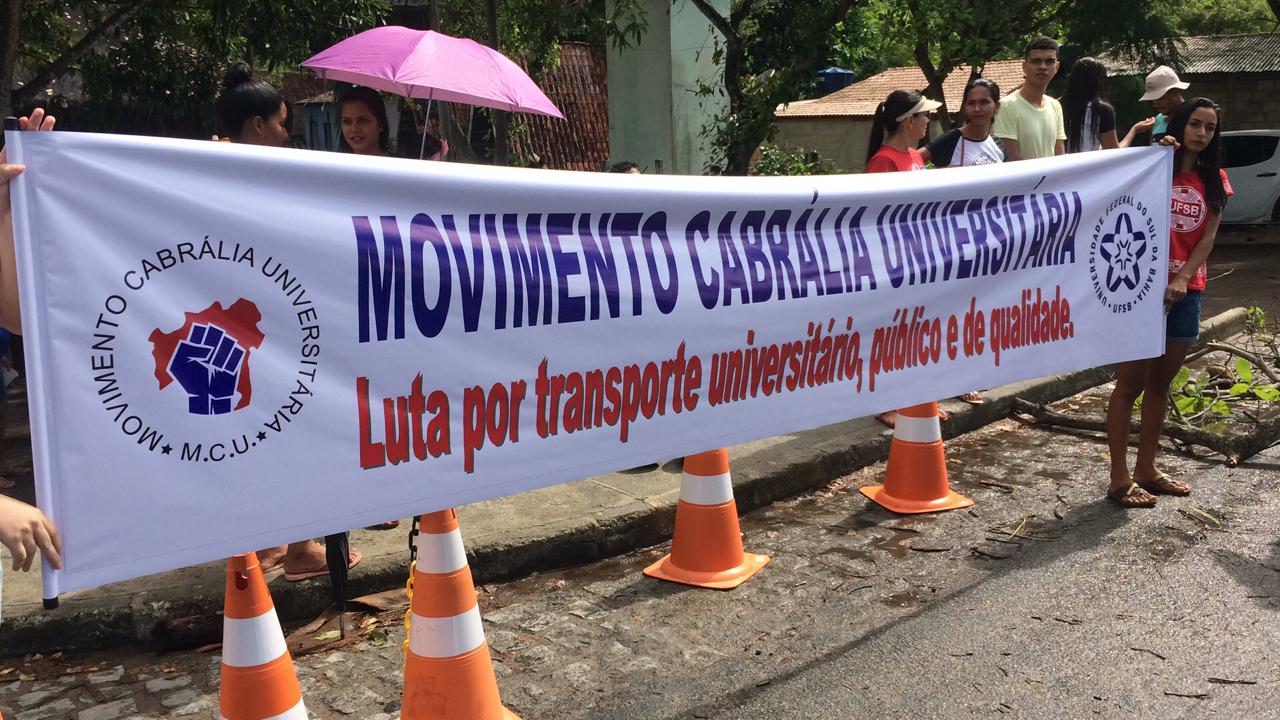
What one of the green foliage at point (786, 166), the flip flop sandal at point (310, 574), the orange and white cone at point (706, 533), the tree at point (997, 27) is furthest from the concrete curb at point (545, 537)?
the green foliage at point (786, 166)

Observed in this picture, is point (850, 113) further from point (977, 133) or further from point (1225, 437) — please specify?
point (1225, 437)

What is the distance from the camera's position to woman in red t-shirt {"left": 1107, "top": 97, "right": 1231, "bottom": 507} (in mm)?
5402

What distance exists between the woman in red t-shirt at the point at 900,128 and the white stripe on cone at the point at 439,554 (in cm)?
328

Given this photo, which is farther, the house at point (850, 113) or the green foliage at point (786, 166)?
the house at point (850, 113)

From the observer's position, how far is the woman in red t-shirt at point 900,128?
595 cm

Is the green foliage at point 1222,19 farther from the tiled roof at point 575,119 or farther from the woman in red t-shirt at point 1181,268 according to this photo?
the woman in red t-shirt at point 1181,268

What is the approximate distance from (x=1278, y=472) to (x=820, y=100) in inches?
1188

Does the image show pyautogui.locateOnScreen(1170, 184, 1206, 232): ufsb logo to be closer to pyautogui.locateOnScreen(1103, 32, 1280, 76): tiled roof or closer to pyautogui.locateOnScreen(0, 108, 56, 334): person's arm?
pyautogui.locateOnScreen(0, 108, 56, 334): person's arm

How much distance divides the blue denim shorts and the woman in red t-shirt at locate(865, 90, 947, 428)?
4.61 feet

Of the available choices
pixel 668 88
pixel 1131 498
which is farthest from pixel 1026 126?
pixel 668 88

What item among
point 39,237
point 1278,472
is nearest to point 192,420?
point 39,237

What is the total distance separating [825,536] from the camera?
5.25m

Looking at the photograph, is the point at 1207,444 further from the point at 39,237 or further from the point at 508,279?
the point at 39,237

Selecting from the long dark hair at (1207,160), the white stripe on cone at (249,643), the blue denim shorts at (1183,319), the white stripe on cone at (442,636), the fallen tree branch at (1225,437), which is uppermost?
the long dark hair at (1207,160)
